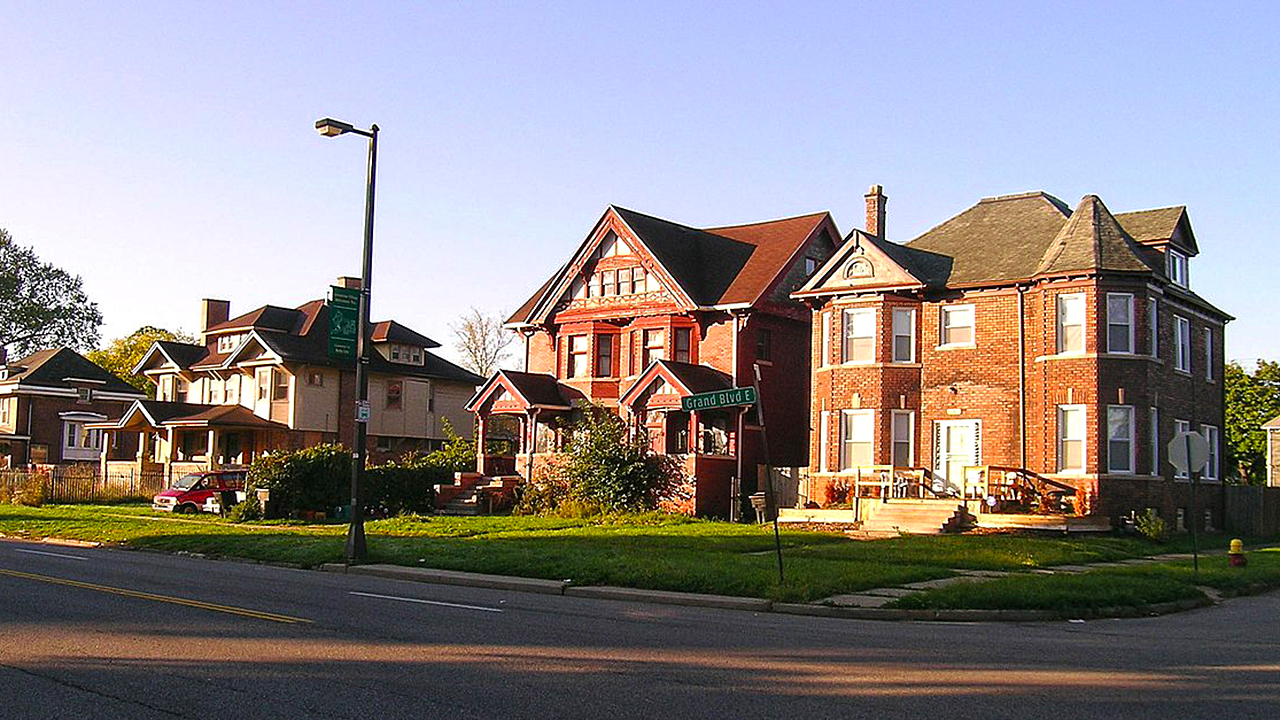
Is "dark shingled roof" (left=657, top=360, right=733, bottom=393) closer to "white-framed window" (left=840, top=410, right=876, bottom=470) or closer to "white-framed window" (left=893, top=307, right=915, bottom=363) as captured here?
"white-framed window" (left=840, top=410, right=876, bottom=470)

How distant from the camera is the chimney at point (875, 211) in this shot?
42.5 m

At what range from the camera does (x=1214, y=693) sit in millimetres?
10445

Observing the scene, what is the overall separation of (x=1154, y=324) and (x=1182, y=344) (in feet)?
10.1

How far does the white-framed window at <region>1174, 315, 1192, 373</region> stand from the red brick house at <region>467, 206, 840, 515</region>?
40.5 ft

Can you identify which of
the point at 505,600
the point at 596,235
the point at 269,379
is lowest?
the point at 505,600

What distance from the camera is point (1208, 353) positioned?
3847cm

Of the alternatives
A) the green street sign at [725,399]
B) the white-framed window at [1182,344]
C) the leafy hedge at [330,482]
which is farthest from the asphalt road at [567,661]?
the leafy hedge at [330,482]

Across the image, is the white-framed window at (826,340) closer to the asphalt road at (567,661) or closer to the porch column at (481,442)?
the porch column at (481,442)

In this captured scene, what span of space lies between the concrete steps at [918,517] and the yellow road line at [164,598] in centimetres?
1960

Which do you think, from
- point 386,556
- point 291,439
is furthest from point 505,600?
point 291,439

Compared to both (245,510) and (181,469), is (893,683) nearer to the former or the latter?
(245,510)

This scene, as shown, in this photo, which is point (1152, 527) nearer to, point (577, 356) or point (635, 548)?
point (635, 548)

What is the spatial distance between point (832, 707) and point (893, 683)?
1328 millimetres

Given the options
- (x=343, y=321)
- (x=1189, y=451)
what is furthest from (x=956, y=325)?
(x=343, y=321)
